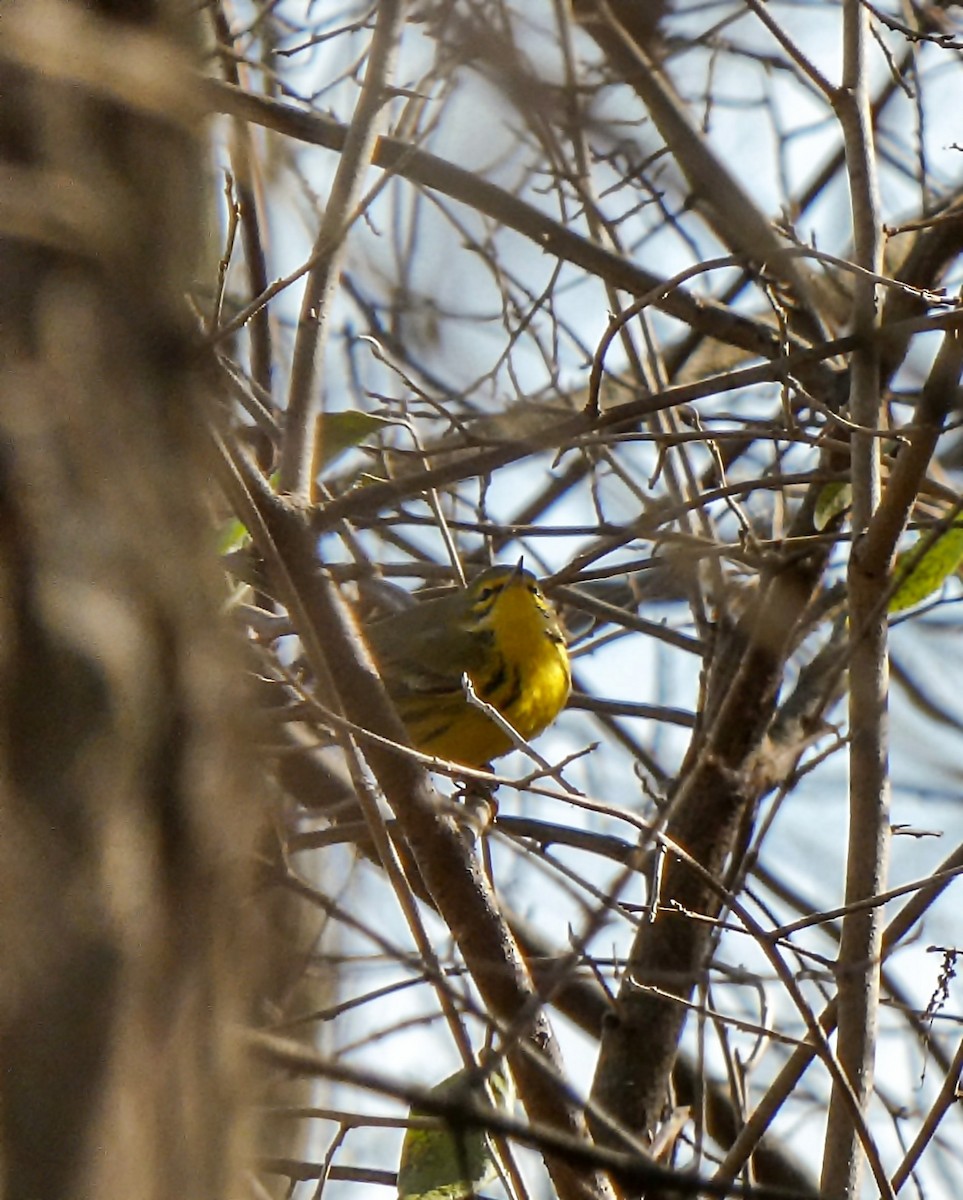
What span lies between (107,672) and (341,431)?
2.15 meters

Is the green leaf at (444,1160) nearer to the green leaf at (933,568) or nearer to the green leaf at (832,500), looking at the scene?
the green leaf at (933,568)

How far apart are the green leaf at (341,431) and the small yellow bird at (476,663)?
78.4 inches

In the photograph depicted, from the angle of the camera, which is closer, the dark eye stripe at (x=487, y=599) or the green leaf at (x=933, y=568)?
the green leaf at (x=933, y=568)

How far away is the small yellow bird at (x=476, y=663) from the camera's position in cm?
543

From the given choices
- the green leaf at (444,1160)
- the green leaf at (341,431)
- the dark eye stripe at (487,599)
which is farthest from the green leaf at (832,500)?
the dark eye stripe at (487,599)

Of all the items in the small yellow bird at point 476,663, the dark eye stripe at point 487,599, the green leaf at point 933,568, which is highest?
the dark eye stripe at point 487,599

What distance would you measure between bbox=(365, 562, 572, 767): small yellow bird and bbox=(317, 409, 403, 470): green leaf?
1991 millimetres

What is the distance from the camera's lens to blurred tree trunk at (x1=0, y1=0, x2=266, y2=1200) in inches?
41.4

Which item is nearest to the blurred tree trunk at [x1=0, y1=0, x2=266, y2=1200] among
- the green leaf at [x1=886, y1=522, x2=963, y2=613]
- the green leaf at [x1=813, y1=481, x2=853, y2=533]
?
the green leaf at [x1=886, y1=522, x2=963, y2=613]

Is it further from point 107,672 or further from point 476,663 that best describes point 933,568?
point 476,663

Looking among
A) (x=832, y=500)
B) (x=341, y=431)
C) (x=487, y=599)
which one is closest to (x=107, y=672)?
(x=341, y=431)

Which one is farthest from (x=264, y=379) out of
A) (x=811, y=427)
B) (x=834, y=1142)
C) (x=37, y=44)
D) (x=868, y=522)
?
(x=37, y=44)

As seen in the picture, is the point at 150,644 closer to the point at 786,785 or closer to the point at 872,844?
the point at 786,785

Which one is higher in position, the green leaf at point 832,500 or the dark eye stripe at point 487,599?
the dark eye stripe at point 487,599
